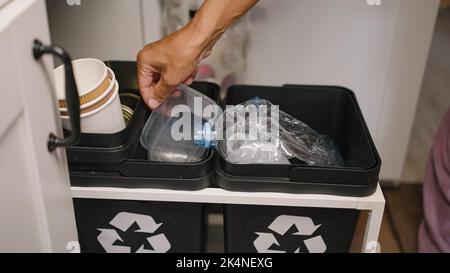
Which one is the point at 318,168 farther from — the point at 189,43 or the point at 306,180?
the point at 189,43

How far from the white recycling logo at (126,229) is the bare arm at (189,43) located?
0.26 metres

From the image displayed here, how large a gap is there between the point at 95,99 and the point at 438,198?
3.18 ft

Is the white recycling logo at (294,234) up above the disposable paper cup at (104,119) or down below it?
below

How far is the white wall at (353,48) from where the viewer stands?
1.28m

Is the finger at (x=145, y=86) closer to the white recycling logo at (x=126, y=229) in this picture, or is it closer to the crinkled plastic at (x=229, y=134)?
the crinkled plastic at (x=229, y=134)

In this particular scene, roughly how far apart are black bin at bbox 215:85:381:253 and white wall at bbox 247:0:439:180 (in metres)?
0.27

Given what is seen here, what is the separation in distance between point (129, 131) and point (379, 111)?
861 millimetres

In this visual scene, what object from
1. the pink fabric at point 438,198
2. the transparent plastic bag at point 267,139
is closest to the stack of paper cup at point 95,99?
the transparent plastic bag at point 267,139

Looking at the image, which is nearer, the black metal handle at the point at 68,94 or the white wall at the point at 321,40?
the black metal handle at the point at 68,94

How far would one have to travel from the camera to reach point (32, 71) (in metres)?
0.61

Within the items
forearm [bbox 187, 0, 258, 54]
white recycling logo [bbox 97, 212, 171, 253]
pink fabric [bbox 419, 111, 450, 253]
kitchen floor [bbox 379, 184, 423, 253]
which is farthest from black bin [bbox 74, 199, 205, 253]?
kitchen floor [bbox 379, 184, 423, 253]
